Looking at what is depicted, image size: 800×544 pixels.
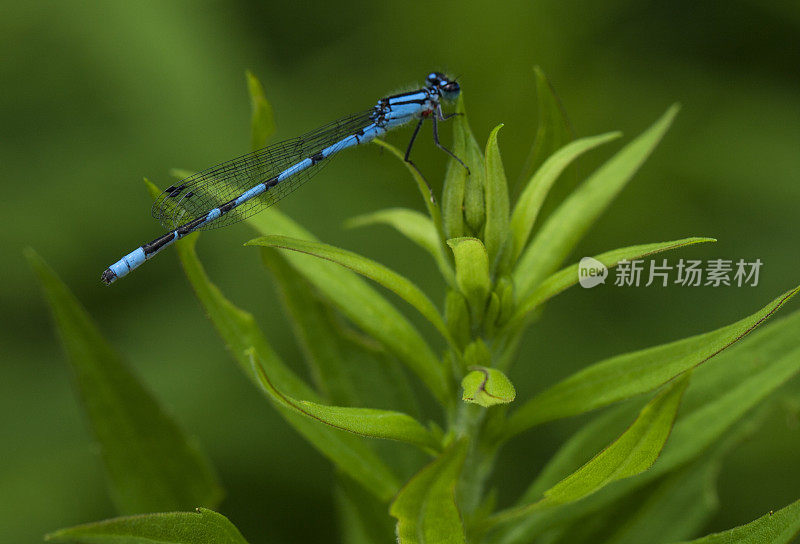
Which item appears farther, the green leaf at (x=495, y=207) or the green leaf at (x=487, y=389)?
the green leaf at (x=495, y=207)

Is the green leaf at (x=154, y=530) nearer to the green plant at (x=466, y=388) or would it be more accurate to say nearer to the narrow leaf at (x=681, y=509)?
the green plant at (x=466, y=388)

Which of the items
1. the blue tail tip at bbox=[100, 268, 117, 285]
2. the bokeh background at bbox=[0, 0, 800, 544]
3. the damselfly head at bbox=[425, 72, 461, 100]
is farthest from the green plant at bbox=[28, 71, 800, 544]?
the bokeh background at bbox=[0, 0, 800, 544]

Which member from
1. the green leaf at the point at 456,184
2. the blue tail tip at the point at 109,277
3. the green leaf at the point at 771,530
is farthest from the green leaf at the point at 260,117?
the green leaf at the point at 771,530

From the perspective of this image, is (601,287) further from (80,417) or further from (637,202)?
(80,417)

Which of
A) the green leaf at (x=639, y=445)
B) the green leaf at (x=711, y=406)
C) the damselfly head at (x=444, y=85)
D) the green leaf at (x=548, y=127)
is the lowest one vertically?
the green leaf at (x=711, y=406)

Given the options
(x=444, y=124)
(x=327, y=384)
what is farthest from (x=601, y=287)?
(x=327, y=384)

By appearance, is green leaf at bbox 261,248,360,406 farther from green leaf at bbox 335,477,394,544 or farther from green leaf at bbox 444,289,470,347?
green leaf at bbox 444,289,470,347

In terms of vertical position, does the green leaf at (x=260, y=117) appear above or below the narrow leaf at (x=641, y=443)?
above

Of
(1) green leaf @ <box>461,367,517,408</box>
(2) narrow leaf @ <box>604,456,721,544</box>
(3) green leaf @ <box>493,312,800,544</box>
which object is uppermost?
(1) green leaf @ <box>461,367,517,408</box>
